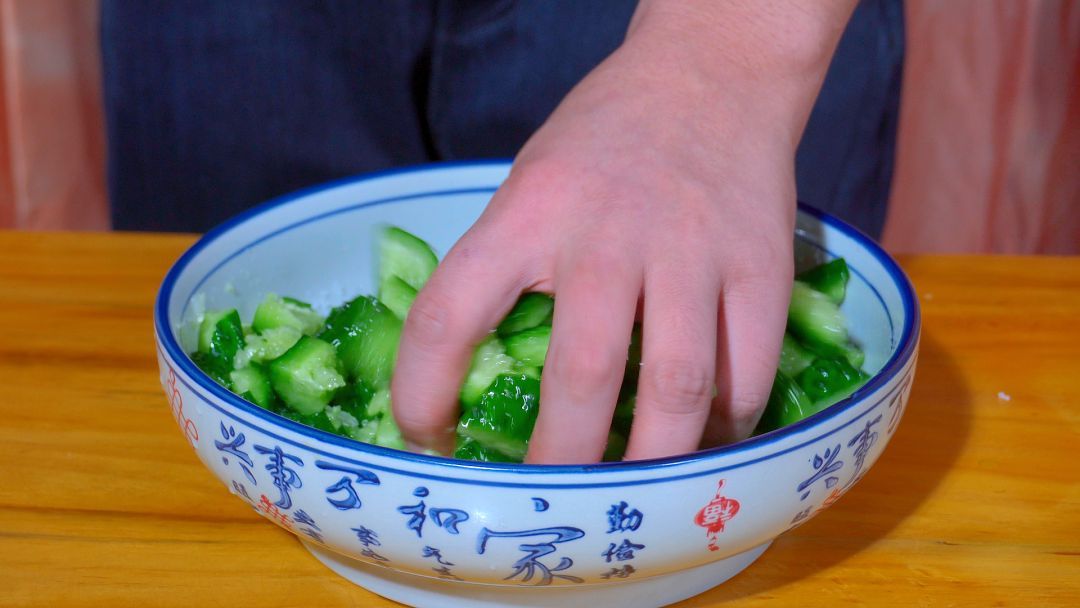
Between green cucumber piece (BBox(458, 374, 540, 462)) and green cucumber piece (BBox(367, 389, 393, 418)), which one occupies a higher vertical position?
green cucumber piece (BBox(458, 374, 540, 462))

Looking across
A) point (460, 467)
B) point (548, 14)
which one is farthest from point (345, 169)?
point (460, 467)

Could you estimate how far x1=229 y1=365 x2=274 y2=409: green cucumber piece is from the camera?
0.73m

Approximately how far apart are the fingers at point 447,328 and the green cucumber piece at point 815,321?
0.25 metres

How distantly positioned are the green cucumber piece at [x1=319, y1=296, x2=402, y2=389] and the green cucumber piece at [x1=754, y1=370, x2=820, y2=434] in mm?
261

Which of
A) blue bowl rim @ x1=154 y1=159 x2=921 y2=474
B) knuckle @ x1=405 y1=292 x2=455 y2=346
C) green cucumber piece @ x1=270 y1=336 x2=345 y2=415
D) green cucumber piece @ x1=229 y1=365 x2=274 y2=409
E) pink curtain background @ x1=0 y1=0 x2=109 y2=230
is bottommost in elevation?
pink curtain background @ x1=0 y1=0 x2=109 y2=230

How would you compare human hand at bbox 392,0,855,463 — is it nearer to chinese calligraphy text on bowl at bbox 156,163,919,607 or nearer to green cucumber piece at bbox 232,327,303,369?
chinese calligraphy text on bowl at bbox 156,163,919,607

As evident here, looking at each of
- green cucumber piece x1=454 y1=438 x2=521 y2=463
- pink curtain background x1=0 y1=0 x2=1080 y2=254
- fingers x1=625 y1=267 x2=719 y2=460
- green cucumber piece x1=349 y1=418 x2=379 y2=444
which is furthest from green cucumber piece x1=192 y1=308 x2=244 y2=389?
pink curtain background x1=0 y1=0 x2=1080 y2=254

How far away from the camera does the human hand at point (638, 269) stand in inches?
23.4

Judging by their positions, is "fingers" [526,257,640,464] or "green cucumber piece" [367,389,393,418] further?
"green cucumber piece" [367,389,393,418]

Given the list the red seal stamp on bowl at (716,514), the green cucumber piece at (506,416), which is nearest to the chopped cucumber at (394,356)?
the green cucumber piece at (506,416)

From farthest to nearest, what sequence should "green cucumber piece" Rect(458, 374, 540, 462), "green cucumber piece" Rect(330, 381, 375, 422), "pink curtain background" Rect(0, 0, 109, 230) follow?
1. "pink curtain background" Rect(0, 0, 109, 230)
2. "green cucumber piece" Rect(330, 381, 375, 422)
3. "green cucumber piece" Rect(458, 374, 540, 462)

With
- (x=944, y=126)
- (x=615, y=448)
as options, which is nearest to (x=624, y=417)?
(x=615, y=448)

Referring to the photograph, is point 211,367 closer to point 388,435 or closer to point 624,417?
point 388,435

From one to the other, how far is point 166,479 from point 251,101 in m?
0.72
